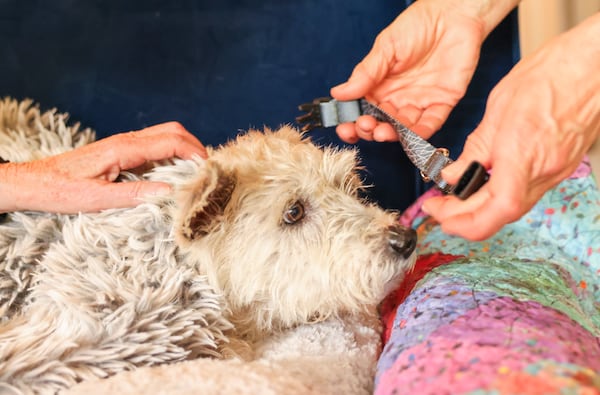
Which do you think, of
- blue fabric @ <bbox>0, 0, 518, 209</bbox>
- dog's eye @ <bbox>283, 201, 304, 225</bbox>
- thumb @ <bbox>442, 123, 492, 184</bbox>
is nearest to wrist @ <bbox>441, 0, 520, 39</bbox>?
blue fabric @ <bbox>0, 0, 518, 209</bbox>

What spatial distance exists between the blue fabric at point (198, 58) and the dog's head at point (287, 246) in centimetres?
53

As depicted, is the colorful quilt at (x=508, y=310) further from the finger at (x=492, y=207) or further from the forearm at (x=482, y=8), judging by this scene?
the forearm at (x=482, y=8)

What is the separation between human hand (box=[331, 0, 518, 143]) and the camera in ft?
4.39

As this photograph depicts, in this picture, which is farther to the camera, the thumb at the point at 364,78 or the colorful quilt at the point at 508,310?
the thumb at the point at 364,78

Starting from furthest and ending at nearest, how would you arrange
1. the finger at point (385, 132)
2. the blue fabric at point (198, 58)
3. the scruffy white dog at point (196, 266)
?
the blue fabric at point (198, 58)
the finger at point (385, 132)
the scruffy white dog at point (196, 266)

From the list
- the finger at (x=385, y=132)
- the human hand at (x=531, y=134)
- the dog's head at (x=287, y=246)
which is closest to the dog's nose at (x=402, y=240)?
the dog's head at (x=287, y=246)

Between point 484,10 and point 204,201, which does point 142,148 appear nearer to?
point 204,201

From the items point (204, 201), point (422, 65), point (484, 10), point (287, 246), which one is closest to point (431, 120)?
point (422, 65)

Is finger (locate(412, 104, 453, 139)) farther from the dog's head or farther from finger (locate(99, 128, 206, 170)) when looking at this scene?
finger (locate(99, 128, 206, 170))

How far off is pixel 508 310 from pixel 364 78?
0.63 m

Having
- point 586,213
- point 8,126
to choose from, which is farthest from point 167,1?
point 586,213

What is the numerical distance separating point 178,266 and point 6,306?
0.27 meters

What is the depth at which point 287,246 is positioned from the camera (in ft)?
Answer: 3.37

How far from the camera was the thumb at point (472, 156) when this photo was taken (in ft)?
3.01
